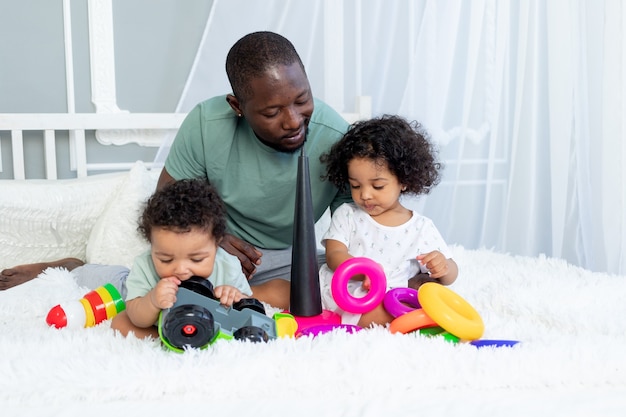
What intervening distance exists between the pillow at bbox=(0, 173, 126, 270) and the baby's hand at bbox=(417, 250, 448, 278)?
886mm

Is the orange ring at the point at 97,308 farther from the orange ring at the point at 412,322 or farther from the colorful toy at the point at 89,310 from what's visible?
the orange ring at the point at 412,322

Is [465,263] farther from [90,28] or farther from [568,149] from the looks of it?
[90,28]

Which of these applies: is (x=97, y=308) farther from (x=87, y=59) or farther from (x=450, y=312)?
(x=87, y=59)

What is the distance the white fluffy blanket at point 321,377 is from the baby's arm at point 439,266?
0.32 meters

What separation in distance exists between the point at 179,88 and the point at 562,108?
116 cm

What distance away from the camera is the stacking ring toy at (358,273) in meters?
1.26

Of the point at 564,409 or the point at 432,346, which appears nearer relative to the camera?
the point at 564,409

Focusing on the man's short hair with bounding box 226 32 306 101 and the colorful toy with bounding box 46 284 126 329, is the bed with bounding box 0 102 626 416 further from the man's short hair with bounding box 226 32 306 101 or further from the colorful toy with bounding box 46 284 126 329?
the man's short hair with bounding box 226 32 306 101

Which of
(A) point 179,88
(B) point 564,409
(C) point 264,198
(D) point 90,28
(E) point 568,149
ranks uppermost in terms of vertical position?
(D) point 90,28

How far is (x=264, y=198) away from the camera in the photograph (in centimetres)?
159

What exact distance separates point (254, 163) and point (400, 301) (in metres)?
0.49

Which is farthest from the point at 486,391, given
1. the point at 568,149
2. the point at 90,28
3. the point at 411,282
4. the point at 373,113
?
the point at 90,28

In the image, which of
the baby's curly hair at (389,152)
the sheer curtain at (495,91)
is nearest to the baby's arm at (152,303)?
the baby's curly hair at (389,152)

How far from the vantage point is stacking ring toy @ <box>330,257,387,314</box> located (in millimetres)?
1261
